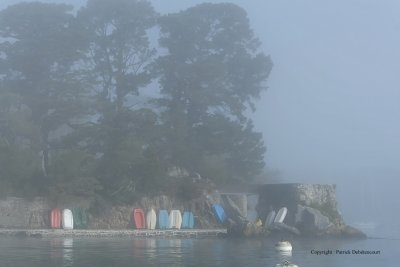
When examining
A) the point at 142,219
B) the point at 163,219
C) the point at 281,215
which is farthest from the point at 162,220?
the point at 281,215

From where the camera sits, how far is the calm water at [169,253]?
2689 cm

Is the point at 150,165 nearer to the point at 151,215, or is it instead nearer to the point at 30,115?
the point at 151,215

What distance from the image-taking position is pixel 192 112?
5256cm

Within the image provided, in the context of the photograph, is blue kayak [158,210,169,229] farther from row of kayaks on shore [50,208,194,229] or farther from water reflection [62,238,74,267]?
water reflection [62,238,74,267]

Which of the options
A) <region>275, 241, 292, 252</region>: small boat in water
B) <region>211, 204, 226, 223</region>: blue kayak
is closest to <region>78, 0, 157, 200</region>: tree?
<region>211, 204, 226, 223</region>: blue kayak

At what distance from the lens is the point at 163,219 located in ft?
149

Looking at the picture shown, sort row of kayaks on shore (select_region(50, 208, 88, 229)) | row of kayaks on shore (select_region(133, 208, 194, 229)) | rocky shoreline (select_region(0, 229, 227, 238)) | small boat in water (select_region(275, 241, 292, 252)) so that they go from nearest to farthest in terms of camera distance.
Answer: small boat in water (select_region(275, 241, 292, 252))
rocky shoreline (select_region(0, 229, 227, 238))
row of kayaks on shore (select_region(50, 208, 88, 229))
row of kayaks on shore (select_region(133, 208, 194, 229))

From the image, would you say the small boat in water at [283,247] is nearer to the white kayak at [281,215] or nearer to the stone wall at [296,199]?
the white kayak at [281,215]

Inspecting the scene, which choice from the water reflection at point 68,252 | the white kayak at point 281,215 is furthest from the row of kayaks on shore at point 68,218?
the white kayak at point 281,215

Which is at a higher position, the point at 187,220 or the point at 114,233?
the point at 187,220

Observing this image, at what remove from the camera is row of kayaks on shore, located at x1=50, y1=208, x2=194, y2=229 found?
41.7 m

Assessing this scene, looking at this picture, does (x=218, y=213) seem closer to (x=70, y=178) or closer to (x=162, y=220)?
(x=162, y=220)

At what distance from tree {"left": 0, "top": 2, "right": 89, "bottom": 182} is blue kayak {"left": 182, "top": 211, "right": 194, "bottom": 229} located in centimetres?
792

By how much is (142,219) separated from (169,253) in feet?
46.8
